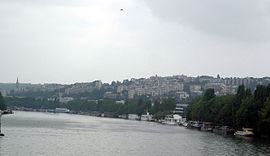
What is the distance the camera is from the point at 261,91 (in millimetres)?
86125

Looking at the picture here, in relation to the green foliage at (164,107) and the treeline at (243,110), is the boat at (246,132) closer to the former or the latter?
Answer: the treeline at (243,110)

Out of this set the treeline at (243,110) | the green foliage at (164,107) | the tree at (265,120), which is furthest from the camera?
the green foliage at (164,107)

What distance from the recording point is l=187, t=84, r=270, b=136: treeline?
262ft

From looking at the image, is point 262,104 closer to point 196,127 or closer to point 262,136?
point 262,136

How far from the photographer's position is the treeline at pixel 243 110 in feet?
262

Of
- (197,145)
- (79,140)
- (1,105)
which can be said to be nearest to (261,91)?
(197,145)

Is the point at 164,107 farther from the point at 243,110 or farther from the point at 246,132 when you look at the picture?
the point at 246,132

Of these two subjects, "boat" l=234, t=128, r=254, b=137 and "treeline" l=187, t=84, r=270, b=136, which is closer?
"treeline" l=187, t=84, r=270, b=136

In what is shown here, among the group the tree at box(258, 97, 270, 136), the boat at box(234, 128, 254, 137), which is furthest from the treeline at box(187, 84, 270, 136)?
the boat at box(234, 128, 254, 137)

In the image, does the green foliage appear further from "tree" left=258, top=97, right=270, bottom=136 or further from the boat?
"tree" left=258, top=97, right=270, bottom=136

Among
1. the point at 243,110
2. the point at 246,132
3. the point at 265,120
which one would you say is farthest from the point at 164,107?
the point at 265,120

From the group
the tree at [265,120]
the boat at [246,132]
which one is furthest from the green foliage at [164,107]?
the tree at [265,120]

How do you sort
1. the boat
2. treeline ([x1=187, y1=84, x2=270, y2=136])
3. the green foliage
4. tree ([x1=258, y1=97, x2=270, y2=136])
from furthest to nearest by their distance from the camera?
the green foliage, the boat, treeline ([x1=187, y1=84, x2=270, y2=136]), tree ([x1=258, y1=97, x2=270, y2=136])

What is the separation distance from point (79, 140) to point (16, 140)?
8360 mm
